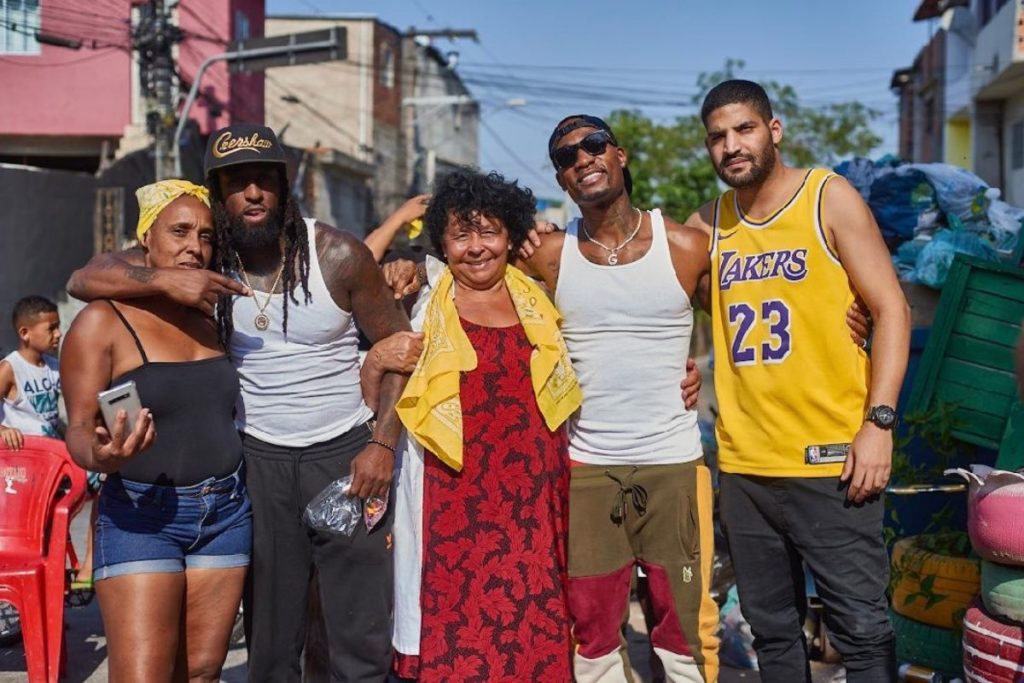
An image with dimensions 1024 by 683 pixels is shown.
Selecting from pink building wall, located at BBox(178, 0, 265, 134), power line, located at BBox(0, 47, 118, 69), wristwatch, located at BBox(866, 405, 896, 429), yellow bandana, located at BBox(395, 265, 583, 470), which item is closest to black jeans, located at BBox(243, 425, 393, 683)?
yellow bandana, located at BBox(395, 265, 583, 470)

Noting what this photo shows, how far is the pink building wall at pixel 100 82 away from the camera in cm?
1952

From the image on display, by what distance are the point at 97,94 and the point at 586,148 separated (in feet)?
63.5

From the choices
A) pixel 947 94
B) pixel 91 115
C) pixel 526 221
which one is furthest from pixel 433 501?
pixel 947 94

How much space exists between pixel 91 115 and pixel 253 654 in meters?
19.4

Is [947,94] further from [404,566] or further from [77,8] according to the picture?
[404,566]

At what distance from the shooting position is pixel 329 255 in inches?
152

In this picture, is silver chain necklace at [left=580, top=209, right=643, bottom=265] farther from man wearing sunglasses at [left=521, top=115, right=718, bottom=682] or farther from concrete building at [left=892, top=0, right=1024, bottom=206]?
concrete building at [left=892, top=0, right=1024, bottom=206]

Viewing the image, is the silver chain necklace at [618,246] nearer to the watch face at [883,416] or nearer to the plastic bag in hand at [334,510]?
the watch face at [883,416]

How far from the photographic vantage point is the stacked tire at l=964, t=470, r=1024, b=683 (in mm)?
3723

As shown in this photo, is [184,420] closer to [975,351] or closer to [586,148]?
[586,148]

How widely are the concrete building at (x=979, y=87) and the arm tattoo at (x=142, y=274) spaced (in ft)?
52.3

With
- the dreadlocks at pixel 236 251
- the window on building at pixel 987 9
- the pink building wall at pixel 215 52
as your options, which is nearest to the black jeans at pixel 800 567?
the dreadlocks at pixel 236 251

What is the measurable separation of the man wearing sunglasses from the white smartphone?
57.5 inches

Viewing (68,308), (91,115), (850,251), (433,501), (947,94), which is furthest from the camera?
(947,94)
